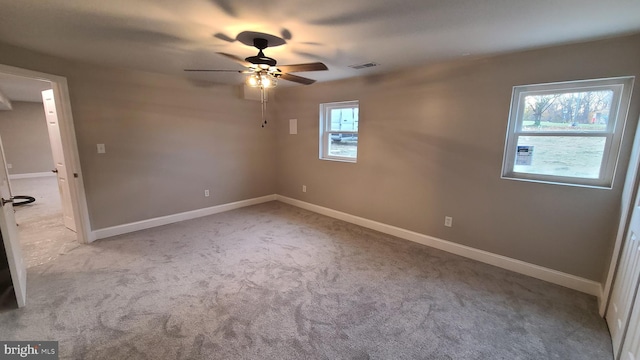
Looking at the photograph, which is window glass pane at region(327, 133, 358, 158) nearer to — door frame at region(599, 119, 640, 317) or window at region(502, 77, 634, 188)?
window at region(502, 77, 634, 188)

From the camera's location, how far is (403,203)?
3.53 meters

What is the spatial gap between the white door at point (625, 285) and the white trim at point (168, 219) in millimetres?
4765

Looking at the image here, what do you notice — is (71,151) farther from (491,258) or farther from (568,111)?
(568,111)

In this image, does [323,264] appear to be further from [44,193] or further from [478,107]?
[44,193]

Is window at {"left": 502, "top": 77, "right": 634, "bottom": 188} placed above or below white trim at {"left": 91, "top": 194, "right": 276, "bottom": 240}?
above

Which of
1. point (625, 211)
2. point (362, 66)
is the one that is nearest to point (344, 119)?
point (362, 66)

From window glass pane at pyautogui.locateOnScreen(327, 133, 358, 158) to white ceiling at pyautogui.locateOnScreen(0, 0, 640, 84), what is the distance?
5.02 ft

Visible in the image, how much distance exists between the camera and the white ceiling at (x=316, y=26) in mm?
1619

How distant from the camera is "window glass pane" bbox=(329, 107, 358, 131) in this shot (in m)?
4.10

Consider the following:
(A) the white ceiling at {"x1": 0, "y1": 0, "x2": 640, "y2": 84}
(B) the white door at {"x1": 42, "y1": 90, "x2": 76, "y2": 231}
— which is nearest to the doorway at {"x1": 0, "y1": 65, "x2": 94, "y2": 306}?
(B) the white door at {"x1": 42, "y1": 90, "x2": 76, "y2": 231}

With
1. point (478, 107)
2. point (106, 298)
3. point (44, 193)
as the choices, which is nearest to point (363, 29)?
point (478, 107)

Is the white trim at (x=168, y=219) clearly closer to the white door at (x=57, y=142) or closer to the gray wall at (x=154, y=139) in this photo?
the gray wall at (x=154, y=139)

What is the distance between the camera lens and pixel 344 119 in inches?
167

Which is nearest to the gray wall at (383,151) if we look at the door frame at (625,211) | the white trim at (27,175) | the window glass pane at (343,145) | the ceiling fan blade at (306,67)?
the door frame at (625,211)
